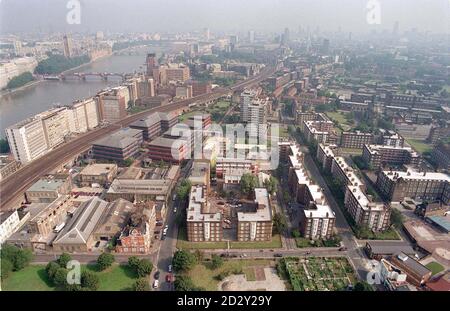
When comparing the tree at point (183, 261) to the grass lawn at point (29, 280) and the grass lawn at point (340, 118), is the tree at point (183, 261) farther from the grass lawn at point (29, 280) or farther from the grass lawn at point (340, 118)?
the grass lawn at point (340, 118)

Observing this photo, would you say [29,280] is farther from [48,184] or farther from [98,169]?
[98,169]

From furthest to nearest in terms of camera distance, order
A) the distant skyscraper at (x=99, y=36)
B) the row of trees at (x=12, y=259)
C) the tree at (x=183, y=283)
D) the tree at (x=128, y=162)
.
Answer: the distant skyscraper at (x=99, y=36) → the tree at (x=128, y=162) → the row of trees at (x=12, y=259) → the tree at (x=183, y=283)

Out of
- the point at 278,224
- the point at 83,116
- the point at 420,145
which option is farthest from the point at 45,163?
the point at 420,145

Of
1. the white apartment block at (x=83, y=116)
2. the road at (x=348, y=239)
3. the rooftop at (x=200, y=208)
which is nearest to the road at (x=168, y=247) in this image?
the rooftop at (x=200, y=208)

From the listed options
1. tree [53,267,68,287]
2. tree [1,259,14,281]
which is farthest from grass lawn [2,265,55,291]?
tree [53,267,68,287]

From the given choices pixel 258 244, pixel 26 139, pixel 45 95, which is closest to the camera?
pixel 258 244

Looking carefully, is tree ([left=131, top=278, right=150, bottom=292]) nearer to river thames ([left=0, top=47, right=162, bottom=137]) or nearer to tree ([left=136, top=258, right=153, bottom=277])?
tree ([left=136, top=258, right=153, bottom=277])
